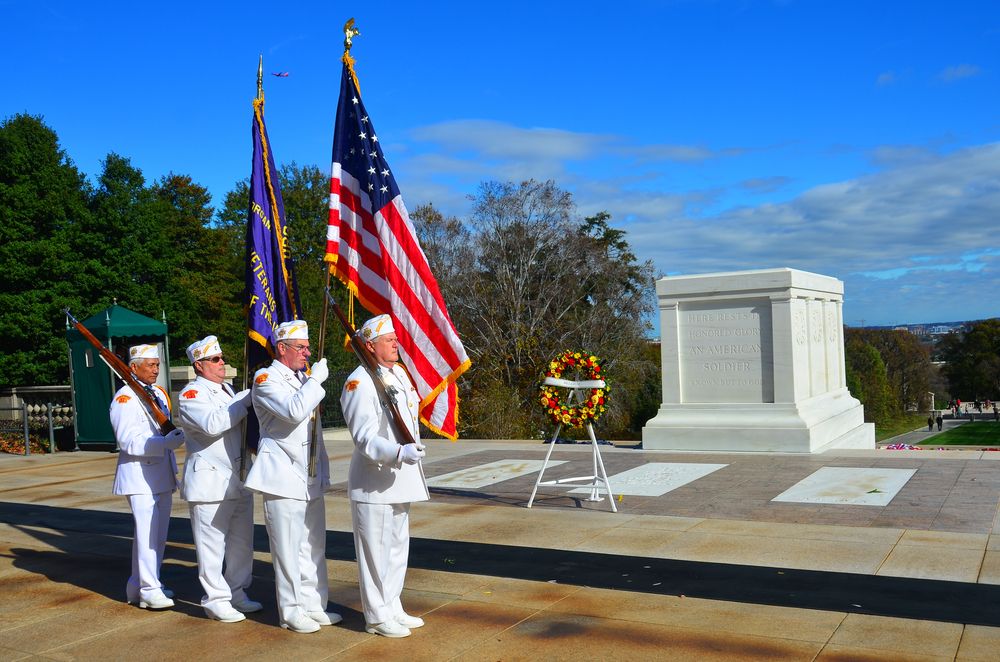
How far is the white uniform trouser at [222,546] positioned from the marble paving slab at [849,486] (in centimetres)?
618

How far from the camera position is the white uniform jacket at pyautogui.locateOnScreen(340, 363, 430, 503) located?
18.0ft

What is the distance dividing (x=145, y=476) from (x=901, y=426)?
82416mm

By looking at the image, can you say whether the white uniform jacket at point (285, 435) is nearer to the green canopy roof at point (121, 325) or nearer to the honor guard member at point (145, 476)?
the honor guard member at point (145, 476)

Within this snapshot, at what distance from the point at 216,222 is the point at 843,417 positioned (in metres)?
49.2

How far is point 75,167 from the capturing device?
3828 centimetres

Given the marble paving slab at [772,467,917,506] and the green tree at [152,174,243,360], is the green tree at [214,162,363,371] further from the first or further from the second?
the marble paving slab at [772,467,917,506]

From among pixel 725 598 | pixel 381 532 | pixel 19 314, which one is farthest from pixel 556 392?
pixel 19 314

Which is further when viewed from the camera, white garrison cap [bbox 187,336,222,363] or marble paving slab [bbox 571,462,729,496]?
marble paving slab [bbox 571,462,729,496]

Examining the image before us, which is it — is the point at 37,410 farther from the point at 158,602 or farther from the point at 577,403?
the point at 158,602

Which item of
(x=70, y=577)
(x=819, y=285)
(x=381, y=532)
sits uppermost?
(x=819, y=285)

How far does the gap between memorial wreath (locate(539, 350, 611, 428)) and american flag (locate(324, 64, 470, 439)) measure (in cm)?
297

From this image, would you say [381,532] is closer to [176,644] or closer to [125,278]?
[176,644]

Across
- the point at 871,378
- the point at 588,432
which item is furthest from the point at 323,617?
the point at 871,378

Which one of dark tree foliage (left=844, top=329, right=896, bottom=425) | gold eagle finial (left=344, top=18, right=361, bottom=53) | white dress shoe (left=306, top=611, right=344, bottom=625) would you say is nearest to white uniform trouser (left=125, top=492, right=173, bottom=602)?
white dress shoe (left=306, top=611, right=344, bottom=625)
